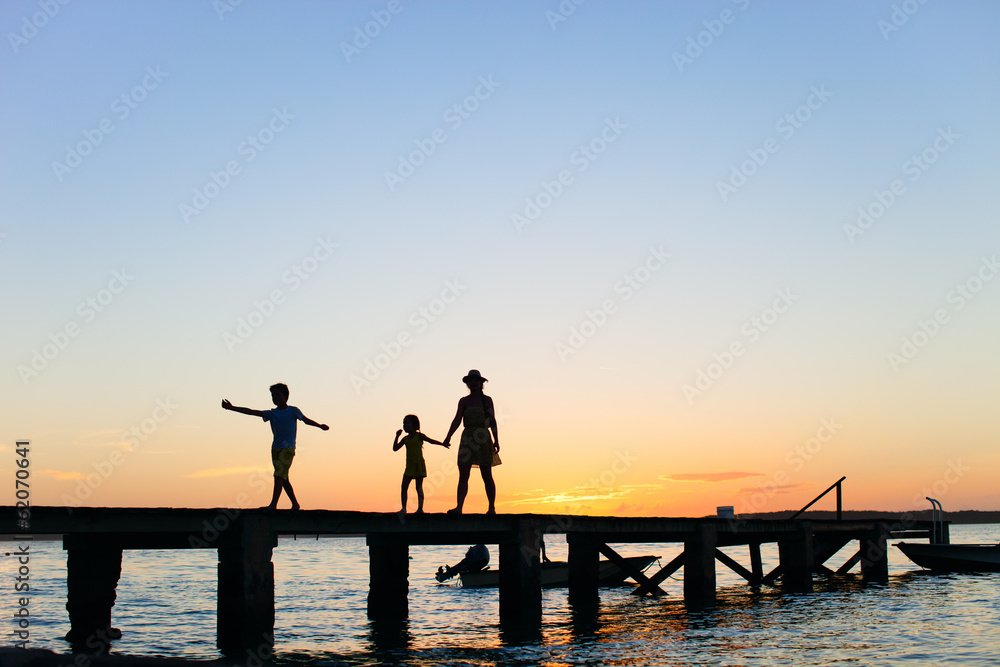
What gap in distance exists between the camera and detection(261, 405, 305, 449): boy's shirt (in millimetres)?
12789

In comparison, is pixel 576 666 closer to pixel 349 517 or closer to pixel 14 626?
pixel 349 517

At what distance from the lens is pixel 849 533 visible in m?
32.3

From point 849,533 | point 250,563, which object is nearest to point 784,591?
point 849,533

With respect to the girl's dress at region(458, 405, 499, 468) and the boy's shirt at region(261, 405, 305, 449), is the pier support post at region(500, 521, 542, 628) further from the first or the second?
the boy's shirt at region(261, 405, 305, 449)

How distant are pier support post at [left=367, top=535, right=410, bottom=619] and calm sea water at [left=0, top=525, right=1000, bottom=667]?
17.5 inches

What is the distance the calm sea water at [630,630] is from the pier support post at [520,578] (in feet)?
1.66

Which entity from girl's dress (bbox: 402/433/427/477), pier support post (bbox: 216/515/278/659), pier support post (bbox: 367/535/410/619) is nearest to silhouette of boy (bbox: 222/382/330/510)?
pier support post (bbox: 216/515/278/659)

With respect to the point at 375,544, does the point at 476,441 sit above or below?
above

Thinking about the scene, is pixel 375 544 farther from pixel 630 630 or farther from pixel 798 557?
pixel 798 557

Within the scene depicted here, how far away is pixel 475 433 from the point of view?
1545 centimetres

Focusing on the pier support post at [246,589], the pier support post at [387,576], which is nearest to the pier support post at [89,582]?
the pier support post at [246,589]

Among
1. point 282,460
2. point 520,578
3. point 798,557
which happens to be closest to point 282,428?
point 282,460

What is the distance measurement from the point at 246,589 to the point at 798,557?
2052cm

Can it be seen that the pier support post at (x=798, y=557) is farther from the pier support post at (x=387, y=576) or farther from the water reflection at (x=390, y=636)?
the pier support post at (x=387, y=576)
